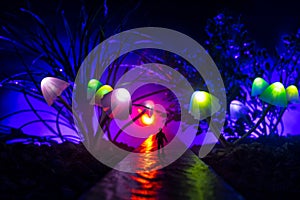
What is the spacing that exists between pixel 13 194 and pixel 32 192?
0.10 metres

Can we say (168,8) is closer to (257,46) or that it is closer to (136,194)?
(257,46)

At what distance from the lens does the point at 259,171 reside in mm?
1768

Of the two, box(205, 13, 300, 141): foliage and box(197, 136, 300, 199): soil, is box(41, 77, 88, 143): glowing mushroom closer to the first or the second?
box(197, 136, 300, 199): soil

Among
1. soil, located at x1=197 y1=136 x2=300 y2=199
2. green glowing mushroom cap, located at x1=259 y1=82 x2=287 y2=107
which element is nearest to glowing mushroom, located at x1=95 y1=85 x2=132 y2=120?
soil, located at x1=197 y1=136 x2=300 y2=199

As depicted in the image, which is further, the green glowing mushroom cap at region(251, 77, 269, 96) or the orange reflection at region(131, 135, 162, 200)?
the green glowing mushroom cap at region(251, 77, 269, 96)

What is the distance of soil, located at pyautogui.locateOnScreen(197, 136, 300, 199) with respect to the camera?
1.43 metres

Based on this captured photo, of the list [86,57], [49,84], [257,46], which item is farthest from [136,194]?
[257,46]

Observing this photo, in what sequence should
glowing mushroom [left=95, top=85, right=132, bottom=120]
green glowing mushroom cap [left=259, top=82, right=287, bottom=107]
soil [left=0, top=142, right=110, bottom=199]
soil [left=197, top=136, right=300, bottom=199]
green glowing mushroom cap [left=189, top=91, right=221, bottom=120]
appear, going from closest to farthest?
1. soil [left=0, top=142, right=110, bottom=199]
2. soil [left=197, top=136, right=300, bottom=199]
3. glowing mushroom [left=95, top=85, right=132, bottom=120]
4. green glowing mushroom cap [left=189, top=91, right=221, bottom=120]
5. green glowing mushroom cap [left=259, top=82, right=287, bottom=107]

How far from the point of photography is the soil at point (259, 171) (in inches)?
56.5

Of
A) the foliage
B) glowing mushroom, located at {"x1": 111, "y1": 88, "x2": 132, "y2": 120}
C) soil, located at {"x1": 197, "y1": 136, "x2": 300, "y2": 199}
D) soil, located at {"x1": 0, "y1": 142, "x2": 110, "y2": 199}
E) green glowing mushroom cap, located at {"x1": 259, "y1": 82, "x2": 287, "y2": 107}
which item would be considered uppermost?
the foliage

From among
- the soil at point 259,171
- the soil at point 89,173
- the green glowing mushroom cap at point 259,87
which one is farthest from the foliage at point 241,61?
the soil at point 89,173

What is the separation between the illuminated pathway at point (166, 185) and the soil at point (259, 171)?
10cm

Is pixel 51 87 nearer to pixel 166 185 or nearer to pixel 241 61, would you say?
pixel 166 185

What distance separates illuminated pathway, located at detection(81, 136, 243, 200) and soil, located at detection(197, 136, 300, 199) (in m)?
0.10
